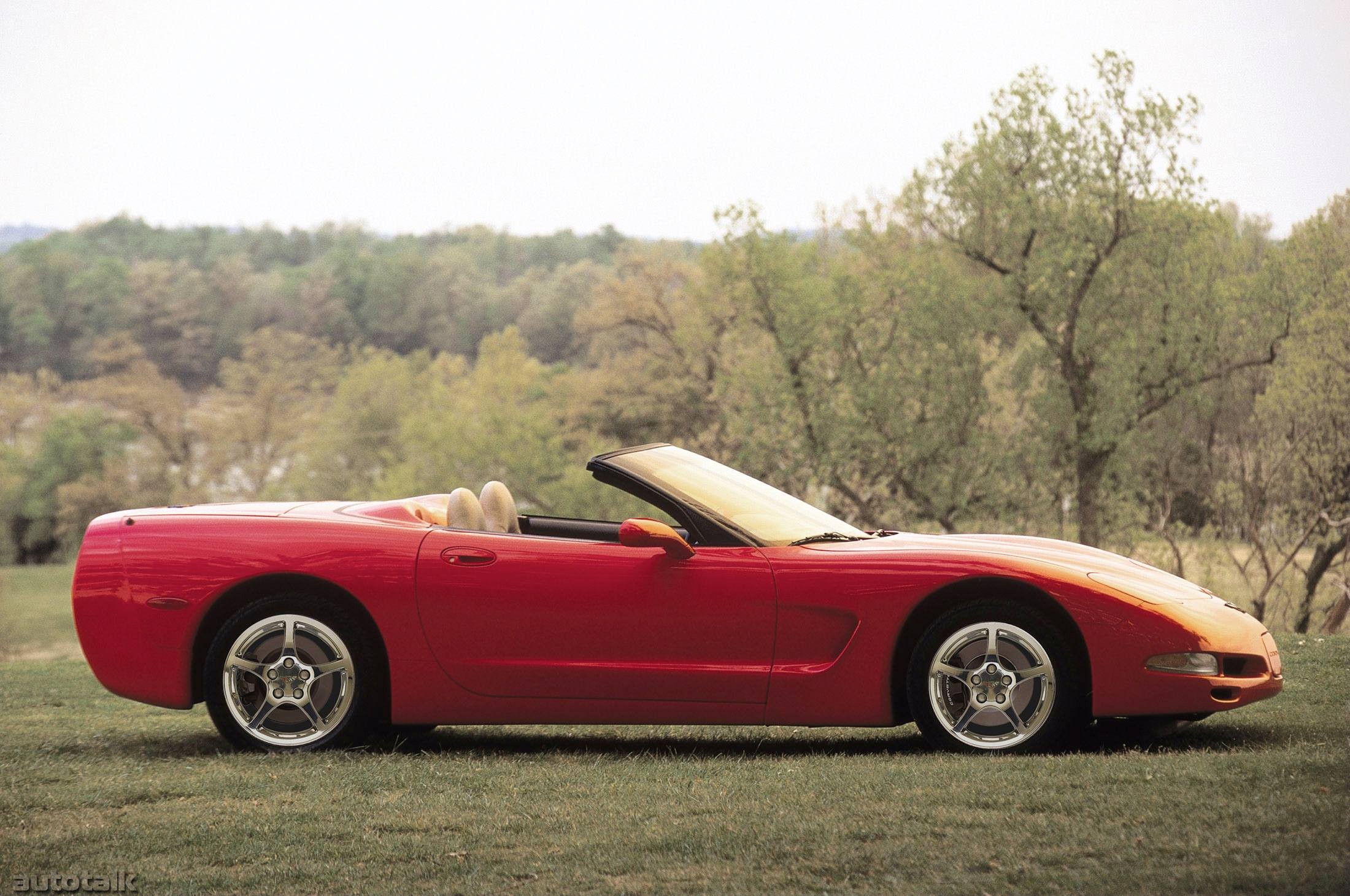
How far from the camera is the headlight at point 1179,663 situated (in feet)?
16.4

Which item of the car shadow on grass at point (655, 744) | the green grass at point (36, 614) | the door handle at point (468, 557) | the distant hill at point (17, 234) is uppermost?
the distant hill at point (17, 234)

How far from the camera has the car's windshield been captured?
5605mm

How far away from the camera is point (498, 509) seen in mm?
6113

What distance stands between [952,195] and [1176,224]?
5430mm

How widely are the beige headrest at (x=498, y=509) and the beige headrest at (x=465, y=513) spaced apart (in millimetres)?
51

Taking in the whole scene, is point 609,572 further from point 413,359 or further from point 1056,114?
point 413,359

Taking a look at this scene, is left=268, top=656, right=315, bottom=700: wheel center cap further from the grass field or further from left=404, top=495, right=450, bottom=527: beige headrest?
left=404, top=495, right=450, bottom=527: beige headrest

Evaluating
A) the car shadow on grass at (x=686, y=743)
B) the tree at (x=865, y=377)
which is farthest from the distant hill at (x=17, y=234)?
the car shadow on grass at (x=686, y=743)

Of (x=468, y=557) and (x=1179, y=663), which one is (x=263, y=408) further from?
(x=1179, y=663)

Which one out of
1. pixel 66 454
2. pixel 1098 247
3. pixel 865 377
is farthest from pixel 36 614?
pixel 1098 247

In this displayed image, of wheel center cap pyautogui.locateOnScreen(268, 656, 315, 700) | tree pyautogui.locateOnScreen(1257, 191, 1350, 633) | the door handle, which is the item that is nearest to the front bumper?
the door handle

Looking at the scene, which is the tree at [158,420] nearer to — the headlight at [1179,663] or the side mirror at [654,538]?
the side mirror at [654,538]

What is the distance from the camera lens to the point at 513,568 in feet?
18.1

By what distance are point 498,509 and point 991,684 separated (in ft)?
7.71
